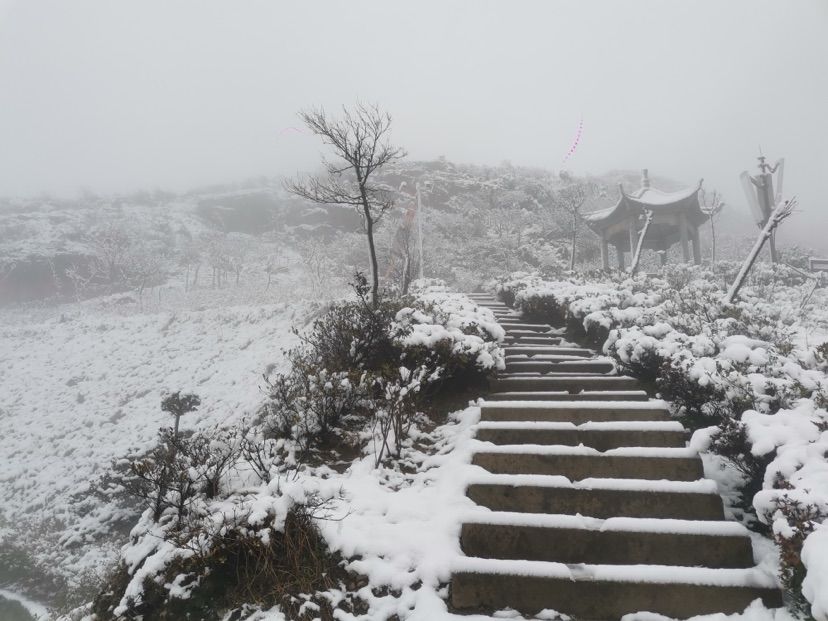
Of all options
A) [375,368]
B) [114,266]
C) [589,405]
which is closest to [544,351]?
[589,405]

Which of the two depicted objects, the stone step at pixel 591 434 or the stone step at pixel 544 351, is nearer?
the stone step at pixel 591 434

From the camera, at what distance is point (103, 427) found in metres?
13.1

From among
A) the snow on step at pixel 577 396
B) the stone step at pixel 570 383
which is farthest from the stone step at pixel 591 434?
the stone step at pixel 570 383

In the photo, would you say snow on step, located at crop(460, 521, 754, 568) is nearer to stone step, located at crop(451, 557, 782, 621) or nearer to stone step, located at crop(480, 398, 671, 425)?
stone step, located at crop(451, 557, 782, 621)

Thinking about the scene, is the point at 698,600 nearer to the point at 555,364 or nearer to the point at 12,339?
the point at 555,364

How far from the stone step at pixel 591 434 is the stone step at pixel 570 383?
51.7 inches

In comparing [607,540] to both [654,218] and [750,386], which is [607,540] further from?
[654,218]

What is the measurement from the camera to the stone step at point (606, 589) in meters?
2.58

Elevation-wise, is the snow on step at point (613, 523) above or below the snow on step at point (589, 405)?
below

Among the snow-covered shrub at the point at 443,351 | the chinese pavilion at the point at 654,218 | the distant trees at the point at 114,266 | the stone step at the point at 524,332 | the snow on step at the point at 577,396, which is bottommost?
the distant trees at the point at 114,266

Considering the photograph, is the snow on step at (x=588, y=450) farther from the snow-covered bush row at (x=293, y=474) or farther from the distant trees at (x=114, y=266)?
the distant trees at (x=114, y=266)

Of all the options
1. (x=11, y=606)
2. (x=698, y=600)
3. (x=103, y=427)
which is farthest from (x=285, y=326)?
(x=698, y=600)

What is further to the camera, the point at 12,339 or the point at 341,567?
the point at 12,339

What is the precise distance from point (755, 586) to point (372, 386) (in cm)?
356
